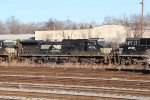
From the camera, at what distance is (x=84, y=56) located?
28906 millimetres

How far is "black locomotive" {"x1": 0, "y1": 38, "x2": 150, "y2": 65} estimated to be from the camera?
26562 millimetres

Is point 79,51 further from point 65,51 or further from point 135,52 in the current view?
point 135,52

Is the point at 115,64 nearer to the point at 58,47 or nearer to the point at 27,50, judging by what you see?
the point at 58,47

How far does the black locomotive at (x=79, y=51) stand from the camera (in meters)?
26.6

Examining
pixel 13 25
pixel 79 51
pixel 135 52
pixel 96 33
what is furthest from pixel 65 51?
pixel 13 25

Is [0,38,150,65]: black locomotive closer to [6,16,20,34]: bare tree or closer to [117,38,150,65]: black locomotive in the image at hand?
[117,38,150,65]: black locomotive

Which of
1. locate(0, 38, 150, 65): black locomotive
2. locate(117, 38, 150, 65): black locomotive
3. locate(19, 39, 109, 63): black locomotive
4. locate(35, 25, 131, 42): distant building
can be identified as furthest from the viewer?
locate(35, 25, 131, 42): distant building

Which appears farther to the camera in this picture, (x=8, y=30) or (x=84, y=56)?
(x=8, y=30)

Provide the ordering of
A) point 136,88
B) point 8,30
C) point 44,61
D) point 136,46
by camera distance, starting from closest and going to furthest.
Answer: point 136,88 → point 136,46 → point 44,61 → point 8,30

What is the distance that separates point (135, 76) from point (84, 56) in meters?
10.5

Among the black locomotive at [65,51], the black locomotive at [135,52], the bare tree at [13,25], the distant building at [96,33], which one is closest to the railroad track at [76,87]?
the black locomotive at [135,52]

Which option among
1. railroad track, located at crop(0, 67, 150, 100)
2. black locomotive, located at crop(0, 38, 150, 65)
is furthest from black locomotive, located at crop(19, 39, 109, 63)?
railroad track, located at crop(0, 67, 150, 100)

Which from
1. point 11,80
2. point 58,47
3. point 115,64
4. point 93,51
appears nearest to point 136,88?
point 11,80

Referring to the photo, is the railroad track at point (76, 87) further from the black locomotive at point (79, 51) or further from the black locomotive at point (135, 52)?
the black locomotive at point (79, 51)
